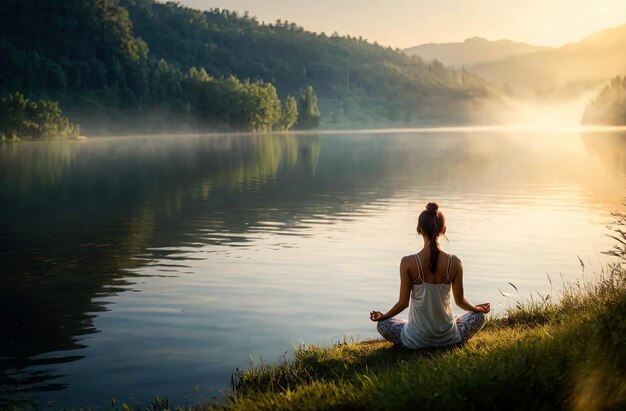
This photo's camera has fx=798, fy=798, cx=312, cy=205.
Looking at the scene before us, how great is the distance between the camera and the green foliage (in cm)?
13625

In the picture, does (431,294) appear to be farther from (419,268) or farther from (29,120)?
(29,120)

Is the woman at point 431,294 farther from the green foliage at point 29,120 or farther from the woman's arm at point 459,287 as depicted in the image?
the green foliage at point 29,120

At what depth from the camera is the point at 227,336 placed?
1549 cm

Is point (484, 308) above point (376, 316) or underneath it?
above

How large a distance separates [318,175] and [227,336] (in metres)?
47.0

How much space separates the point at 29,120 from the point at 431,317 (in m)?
145

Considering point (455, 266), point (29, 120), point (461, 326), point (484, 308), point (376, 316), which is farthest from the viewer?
point (29, 120)

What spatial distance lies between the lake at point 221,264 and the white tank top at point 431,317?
3144 millimetres

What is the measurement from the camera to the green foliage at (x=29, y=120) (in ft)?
447

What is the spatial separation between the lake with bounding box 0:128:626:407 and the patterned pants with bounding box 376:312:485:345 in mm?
2574

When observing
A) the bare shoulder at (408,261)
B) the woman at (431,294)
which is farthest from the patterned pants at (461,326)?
the bare shoulder at (408,261)

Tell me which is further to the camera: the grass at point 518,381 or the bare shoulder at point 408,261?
the bare shoulder at point 408,261

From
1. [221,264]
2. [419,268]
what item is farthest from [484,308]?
[221,264]

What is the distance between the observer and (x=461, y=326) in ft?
39.8
